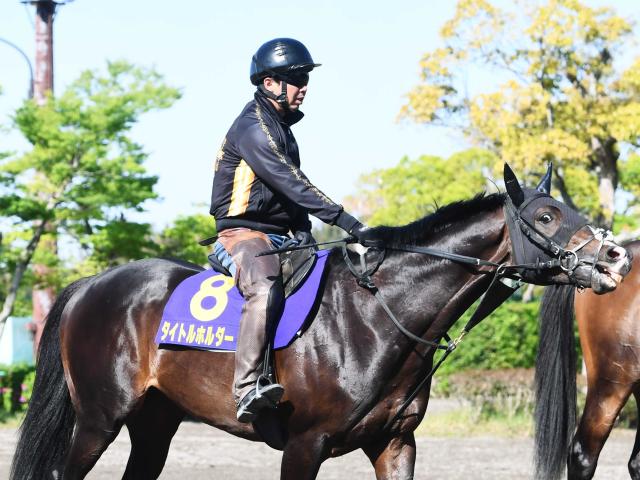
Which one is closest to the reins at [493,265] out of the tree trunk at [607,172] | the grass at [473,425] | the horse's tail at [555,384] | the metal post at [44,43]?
the horse's tail at [555,384]

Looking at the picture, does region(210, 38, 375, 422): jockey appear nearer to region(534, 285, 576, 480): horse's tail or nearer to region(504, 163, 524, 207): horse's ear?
region(504, 163, 524, 207): horse's ear

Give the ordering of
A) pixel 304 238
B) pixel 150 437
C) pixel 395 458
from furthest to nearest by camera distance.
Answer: pixel 150 437 → pixel 304 238 → pixel 395 458

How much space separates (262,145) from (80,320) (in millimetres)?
1843

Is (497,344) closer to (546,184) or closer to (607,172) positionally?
(607,172)

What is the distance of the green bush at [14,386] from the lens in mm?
16906

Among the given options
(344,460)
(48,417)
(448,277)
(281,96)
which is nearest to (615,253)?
(448,277)

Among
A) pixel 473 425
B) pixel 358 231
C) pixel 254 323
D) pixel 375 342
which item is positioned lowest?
pixel 473 425

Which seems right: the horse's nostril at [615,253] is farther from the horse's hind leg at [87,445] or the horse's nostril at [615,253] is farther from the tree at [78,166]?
the tree at [78,166]

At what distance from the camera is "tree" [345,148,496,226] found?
47.4m

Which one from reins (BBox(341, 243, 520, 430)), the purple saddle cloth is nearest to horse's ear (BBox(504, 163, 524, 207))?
reins (BBox(341, 243, 520, 430))

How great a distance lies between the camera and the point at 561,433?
793cm

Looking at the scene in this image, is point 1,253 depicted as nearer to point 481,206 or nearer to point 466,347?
point 466,347

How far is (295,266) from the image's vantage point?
542cm

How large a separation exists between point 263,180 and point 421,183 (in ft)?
154
